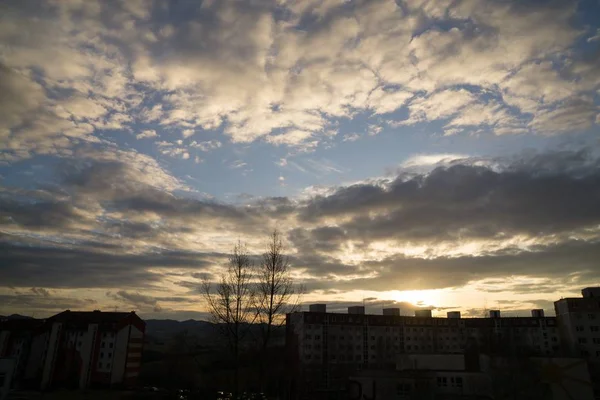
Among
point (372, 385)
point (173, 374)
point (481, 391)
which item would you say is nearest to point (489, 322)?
point (481, 391)

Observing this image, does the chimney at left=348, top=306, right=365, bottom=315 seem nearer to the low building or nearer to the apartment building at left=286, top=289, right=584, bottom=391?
the apartment building at left=286, top=289, right=584, bottom=391

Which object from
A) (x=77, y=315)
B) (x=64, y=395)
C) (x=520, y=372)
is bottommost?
(x=64, y=395)

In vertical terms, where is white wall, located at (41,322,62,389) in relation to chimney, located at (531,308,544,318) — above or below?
below

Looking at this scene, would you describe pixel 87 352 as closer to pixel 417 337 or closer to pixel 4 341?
pixel 4 341

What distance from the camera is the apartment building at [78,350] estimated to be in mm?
65000

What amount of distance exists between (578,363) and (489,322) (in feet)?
178

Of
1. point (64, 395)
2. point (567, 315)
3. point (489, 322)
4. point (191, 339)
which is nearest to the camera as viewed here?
point (64, 395)

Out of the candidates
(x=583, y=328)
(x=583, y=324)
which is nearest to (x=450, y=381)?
(x=583, y=328)

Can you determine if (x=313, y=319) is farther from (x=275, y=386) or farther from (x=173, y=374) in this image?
(x=173, y=374)

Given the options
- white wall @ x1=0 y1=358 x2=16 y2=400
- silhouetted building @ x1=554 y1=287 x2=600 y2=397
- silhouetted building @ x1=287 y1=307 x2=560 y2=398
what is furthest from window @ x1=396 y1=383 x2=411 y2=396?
silhouetted building @ x1=554 y1=287 x2=600 y2=397

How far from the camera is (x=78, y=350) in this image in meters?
66.2

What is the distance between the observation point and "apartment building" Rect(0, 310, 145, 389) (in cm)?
6500

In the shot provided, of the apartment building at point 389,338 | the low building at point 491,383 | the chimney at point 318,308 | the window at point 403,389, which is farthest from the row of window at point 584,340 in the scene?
the chimney at point 318,308

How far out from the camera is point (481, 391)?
59.1m
